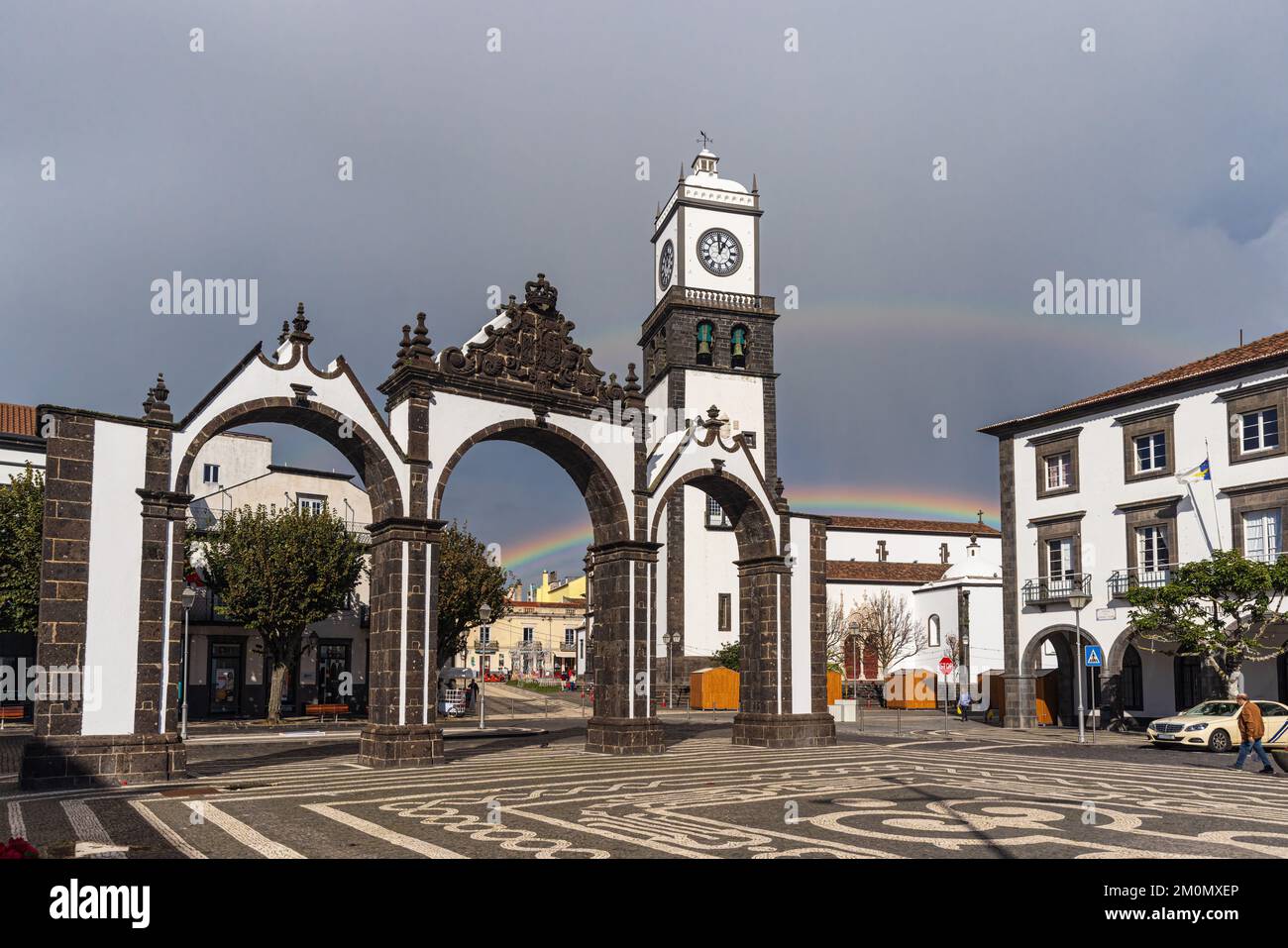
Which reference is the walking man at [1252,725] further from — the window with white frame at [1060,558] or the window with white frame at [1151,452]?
the window with white frame at [1060,558]

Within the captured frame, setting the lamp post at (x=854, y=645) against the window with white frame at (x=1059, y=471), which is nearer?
the window with white frame at (x=1059, y=471)

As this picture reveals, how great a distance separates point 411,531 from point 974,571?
149 feet

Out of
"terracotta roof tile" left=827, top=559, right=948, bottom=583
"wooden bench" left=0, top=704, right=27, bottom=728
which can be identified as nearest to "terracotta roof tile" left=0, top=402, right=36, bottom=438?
"wooden bench" left=0, top=704, right=27, bottom=728

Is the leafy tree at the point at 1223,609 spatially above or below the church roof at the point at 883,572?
below

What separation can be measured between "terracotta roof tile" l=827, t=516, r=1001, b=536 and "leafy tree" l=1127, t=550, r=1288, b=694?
45.4m

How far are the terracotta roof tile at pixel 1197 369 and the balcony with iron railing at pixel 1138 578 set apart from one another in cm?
581

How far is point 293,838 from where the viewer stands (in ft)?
39.1

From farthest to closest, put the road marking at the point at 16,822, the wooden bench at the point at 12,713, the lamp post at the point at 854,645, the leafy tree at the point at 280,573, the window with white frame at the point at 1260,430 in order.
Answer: the lamp post at the point at 854,645 < the leafy tree at the point at 280,573 < the wooden bench at the point at 12,713 < the window with white frame at the point at 1260,430 < the road marking at the point at 16,822

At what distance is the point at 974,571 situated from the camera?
60875mm

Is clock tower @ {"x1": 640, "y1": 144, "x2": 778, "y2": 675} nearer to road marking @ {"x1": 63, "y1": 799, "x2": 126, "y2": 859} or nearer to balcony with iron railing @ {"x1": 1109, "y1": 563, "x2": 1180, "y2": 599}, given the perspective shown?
balcony with iron railing @ {"x1": 1109, "y1": 563, "x2": 1180, "y2": 599}

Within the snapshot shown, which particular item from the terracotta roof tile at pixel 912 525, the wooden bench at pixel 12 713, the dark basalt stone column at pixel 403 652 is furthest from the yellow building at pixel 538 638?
the dark basalt stone column at pixel 403 652

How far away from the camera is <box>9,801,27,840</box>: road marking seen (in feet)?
40.4

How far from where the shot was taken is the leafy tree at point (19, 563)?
35000mm
